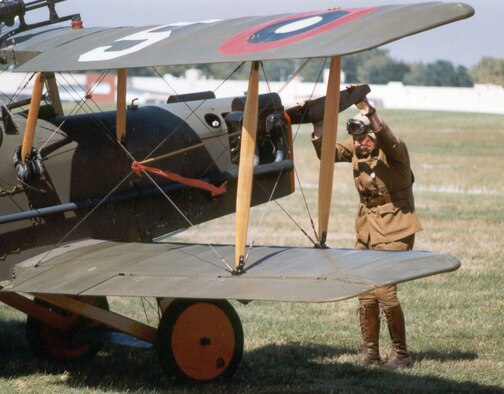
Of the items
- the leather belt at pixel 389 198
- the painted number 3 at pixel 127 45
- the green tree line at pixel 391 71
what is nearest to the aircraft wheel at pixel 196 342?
the leather belt at pixel 389 198

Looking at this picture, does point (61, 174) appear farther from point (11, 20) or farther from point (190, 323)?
point (11, 20)

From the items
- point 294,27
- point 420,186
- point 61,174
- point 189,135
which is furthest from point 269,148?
point 420,186

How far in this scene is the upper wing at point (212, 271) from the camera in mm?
5535

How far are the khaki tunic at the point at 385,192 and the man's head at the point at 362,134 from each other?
0.07m

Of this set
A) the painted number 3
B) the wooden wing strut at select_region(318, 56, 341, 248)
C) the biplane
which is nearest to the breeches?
the biplane

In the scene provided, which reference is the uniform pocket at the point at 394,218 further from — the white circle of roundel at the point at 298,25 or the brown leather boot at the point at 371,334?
the white circle of roundel at the point at 298,25

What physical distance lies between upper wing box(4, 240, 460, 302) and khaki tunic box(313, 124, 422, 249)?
117 cm

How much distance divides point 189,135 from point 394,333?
2.12 m


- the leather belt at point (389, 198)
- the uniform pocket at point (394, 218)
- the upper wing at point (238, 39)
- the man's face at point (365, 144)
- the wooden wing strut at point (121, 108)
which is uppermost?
the upper wing at point (238, 39)

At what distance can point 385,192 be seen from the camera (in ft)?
24.6

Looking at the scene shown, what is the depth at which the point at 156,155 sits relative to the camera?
774 centimetres

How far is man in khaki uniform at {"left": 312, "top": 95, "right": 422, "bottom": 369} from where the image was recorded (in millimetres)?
7273

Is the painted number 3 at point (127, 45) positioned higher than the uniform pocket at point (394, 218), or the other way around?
the painted number 3 at point (127, 45)

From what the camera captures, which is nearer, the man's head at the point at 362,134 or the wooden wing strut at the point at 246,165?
the wooden wing strut at the point at 246,165
